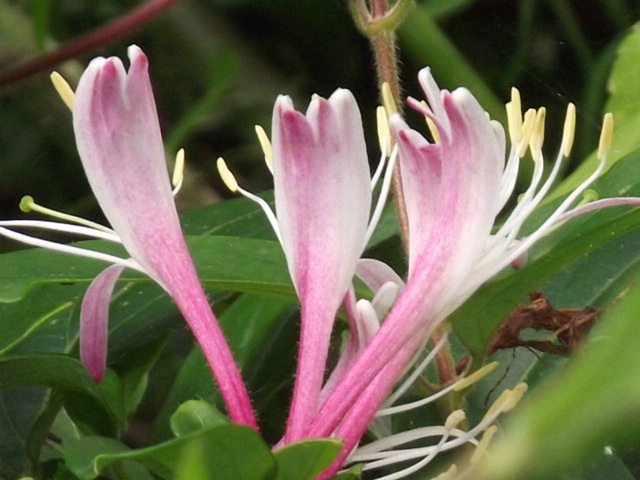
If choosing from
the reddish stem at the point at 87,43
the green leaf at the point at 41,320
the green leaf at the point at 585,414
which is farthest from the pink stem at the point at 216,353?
the reddish stem at the point at 87,43

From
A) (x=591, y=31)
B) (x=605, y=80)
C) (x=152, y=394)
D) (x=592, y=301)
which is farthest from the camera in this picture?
(x=591, y=31)

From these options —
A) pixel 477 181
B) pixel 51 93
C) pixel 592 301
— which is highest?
pixel 51 93

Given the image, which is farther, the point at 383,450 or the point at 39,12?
the point at 39,12

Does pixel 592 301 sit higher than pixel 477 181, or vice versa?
pixel 477 181

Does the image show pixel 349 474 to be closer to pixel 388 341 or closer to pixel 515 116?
pixel 388 341

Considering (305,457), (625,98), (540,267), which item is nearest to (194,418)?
(305,457)

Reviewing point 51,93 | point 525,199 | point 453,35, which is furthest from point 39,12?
point 525,199

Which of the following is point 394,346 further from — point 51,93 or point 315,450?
point 51,93

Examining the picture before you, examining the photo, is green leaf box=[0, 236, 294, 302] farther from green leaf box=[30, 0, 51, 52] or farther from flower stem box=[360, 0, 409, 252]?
green leaf box=[30, 0, 51, 52]

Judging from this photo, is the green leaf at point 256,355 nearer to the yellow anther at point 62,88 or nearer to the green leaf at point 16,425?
the green leaf at point 16,425
